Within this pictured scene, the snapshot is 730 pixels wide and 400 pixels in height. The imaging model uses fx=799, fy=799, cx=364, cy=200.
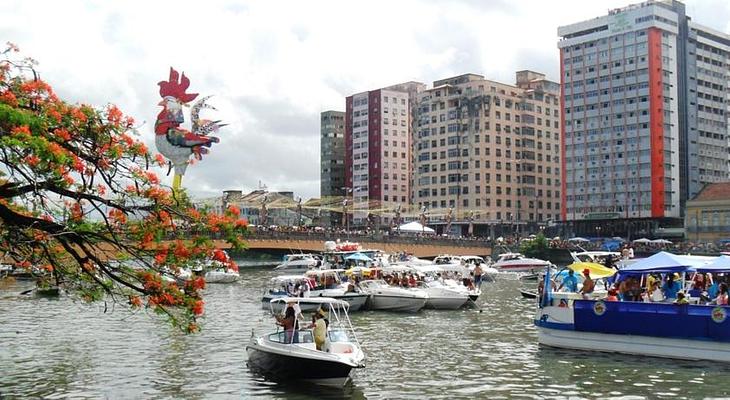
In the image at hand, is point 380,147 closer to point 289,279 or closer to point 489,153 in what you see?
point 489,153

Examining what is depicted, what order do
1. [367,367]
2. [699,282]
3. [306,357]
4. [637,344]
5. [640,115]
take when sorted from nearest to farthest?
1. [306,357]
2. [367,367]
3. [637,344]
4. [699,282]
5. [640,115]

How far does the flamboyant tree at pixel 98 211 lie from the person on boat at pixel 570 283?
17.2 meters

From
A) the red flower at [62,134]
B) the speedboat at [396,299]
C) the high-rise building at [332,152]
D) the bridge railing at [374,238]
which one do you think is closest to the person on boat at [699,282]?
the speedboat at [396,299]

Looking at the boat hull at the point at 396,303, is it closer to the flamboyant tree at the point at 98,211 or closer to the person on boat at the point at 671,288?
the person on boat at the point at 671,288

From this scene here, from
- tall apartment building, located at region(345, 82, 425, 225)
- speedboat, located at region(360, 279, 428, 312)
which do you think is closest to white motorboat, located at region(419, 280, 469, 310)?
speedboat, located at region(360, 279, 428, 312)

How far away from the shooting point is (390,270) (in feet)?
166

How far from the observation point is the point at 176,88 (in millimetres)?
76500

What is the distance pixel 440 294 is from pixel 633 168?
8638 centimetres

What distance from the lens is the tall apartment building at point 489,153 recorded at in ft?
483

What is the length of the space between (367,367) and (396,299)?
18795mm

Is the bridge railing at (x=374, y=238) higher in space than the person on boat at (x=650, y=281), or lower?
higher

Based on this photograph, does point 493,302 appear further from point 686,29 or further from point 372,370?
point 686,29

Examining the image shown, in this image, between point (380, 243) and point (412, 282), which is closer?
point (412, 282)

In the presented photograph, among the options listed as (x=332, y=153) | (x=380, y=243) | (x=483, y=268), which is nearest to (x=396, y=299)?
(x=483, y=268)
